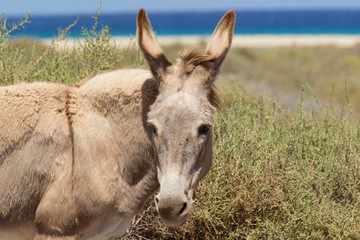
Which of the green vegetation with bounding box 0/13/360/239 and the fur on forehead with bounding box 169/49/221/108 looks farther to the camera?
the green vegetation with bounding box 0/13/360/239

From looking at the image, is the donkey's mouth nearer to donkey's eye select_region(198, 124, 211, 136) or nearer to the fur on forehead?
donkey's eye select_region(198, 124, 211, 136)

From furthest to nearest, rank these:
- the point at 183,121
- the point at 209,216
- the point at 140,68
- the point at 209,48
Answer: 1. the point at 209,216
2. the point at 140,68
3. the point at 209,48
4. the point at 183,121

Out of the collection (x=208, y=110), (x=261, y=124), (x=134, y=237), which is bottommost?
(x=134, y=237)

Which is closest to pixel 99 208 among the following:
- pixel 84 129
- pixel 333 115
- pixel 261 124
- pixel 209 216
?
pixel 84 129

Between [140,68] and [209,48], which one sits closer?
[209,48]

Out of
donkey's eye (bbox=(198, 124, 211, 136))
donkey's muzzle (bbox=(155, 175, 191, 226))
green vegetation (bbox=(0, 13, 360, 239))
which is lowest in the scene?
green vegetation (bbox=(0, 13, 360, 239))

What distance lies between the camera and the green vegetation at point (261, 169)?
319 inches

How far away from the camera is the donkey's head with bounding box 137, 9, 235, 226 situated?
626cm

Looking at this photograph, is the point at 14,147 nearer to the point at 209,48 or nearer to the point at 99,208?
the point at 99,208

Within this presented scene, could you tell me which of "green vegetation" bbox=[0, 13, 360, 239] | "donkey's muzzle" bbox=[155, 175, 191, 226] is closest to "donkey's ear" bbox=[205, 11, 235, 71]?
"donkey's muzzle" bbox=[155, 175, 191, 226]

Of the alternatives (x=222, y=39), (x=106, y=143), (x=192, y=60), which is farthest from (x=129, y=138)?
(x=222, y=39)

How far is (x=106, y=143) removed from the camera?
680 cm

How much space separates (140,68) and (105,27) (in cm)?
232

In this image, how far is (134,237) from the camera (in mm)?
8484
